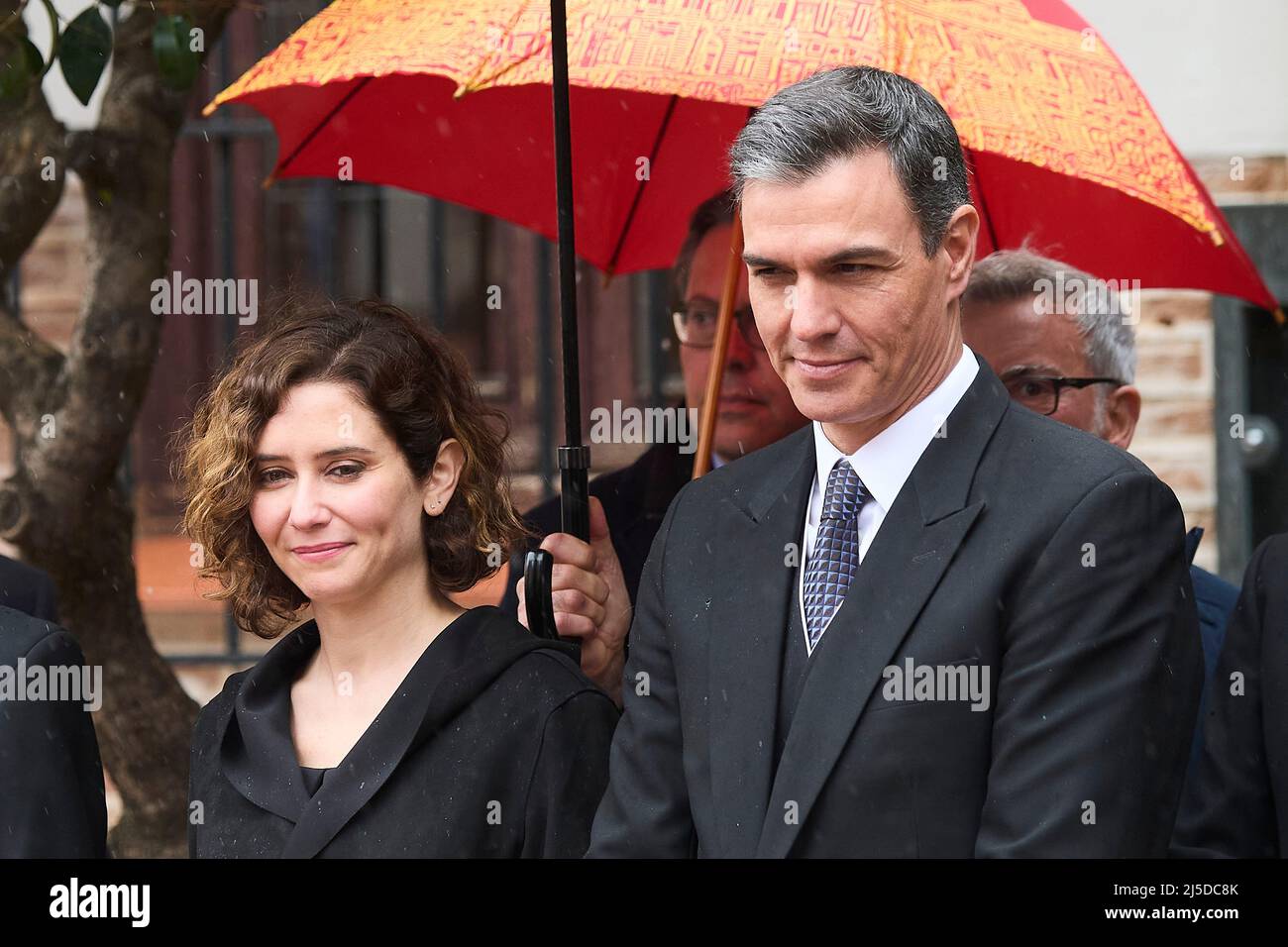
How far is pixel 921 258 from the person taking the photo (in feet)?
7.84

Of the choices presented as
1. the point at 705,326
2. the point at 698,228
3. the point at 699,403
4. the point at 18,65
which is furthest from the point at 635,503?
the point at 18,65

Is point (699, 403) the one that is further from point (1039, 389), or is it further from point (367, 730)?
point (367, 730)

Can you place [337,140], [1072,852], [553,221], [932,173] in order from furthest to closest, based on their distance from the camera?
[553,221], [337,140], [932,173], [1072,852]

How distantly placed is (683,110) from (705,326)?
0.52 meters

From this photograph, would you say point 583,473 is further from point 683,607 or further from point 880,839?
point 880,839

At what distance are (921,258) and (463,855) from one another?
110 centimetres

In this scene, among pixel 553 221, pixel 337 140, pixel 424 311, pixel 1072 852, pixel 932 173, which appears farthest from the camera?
pixel 424 311

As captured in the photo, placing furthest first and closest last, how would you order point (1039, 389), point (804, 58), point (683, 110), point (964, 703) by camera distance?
point (683, 110) → point (1039, 389) → point (804, 58) → point (964, 703)

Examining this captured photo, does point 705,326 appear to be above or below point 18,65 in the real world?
below

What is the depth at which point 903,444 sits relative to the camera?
2461 millimetres

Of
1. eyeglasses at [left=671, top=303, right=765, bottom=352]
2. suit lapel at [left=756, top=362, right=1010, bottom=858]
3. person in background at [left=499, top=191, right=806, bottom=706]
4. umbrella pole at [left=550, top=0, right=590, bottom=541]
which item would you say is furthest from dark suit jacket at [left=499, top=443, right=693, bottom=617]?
suit lapel at [left=756, top=362, right=1010, bottom=858]

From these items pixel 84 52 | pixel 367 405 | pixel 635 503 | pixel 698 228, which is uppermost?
pixel 84 52

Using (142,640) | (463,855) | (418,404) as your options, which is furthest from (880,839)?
(142,640)

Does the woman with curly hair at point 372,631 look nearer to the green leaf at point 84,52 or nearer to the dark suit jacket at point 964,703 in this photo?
the dark suit jacket at point 964,703
